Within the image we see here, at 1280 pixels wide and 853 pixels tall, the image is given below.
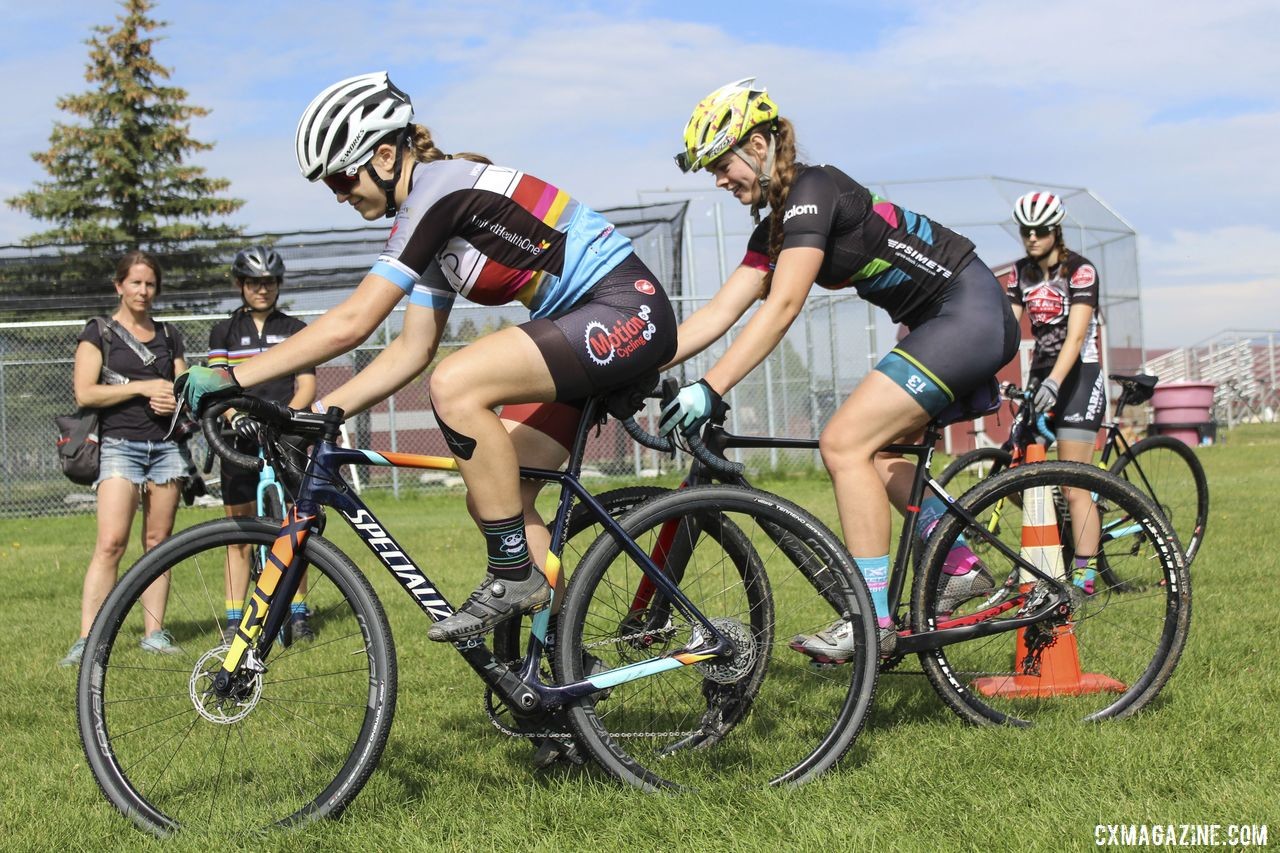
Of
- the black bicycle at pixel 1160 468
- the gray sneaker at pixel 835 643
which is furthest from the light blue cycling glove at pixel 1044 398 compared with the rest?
the gray sneaker at pixel 835 643

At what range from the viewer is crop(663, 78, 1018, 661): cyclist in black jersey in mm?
4223

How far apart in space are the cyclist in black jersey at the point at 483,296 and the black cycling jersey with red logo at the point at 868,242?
2.21ft

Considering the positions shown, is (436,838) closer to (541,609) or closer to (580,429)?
(541,609)

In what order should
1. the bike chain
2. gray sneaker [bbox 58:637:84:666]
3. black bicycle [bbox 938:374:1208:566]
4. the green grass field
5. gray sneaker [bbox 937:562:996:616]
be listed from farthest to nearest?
1. black bicycle [bbox 938:374:1208:566]
2. gray sneaker [bbox 58:637:84:666]
3. gray sneaker [bbox 937:562:996:616]
4. the bike chain
5. the green grass field

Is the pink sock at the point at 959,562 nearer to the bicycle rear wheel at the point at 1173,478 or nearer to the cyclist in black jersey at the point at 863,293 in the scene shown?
the cyclist in black jersey at the point at 863,293

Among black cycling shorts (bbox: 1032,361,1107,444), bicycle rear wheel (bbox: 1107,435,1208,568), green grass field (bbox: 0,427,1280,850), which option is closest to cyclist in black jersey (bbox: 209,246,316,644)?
green grass field (bbox: 0,427,1280,850)

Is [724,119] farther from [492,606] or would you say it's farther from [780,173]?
[492,606]

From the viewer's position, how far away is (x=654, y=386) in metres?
3.92

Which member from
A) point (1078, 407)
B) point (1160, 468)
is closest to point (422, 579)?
point (1078, 407)

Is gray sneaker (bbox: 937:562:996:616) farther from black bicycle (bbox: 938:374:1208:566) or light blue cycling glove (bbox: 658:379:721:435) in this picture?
black bicycle (bbox: 938:374:1208:566)

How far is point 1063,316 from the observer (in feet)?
23.8

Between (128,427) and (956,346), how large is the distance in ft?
15.3

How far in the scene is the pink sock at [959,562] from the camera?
435 centimetres

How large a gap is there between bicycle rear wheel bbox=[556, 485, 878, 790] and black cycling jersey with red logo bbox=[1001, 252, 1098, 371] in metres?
3.71
